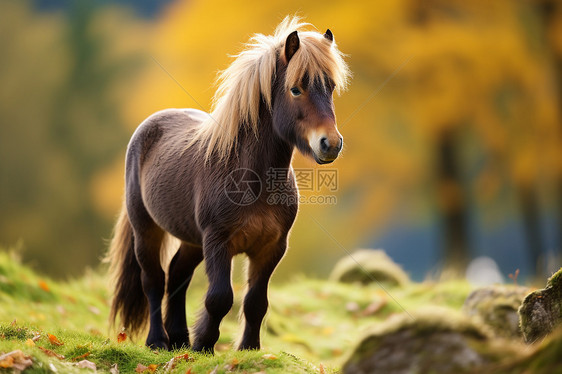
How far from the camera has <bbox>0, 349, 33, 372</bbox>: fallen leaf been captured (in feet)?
11.6

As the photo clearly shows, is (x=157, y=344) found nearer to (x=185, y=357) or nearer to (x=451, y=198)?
(x=185, y=357)

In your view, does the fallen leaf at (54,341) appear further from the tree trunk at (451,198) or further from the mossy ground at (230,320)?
the tree trunk at (451,198)

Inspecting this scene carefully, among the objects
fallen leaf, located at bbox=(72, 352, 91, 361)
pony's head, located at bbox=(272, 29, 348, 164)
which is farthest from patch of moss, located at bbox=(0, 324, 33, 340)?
pony's head, located at bbox=(272, 29, 348, 164)

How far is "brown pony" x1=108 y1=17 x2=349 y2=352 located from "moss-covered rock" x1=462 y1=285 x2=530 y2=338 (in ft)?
7.76

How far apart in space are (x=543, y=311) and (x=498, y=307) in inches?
77.3

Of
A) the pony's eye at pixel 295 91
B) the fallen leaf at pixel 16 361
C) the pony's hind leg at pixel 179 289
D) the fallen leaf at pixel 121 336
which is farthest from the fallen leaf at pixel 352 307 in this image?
the fallen leaf at pixel 16 361

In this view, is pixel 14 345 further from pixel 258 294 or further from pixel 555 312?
pixel 555 312

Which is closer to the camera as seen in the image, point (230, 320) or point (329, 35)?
point (329, 35)

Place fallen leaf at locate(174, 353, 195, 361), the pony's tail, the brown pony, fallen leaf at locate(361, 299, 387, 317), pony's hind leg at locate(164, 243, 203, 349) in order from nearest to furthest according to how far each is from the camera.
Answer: the brown pony, fallen leaf at locate(174, 353, 195, 361), pony's hind leg at locate(164, 243, 203, 349), the pony's tail, fallen leaf at locate(361, 299, 387, 317)

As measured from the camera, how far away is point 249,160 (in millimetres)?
4824

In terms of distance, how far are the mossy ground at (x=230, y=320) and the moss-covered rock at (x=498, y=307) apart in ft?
2.30

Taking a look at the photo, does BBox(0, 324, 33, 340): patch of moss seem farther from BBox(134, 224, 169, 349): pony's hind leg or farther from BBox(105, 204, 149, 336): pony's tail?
BBox(105, 204, 149, 336): pony's tail

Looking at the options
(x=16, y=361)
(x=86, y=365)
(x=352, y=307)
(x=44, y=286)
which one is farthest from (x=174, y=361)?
(x=352, y=307)

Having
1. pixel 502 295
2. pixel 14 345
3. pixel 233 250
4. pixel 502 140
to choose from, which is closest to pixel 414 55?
pixel 502 140
